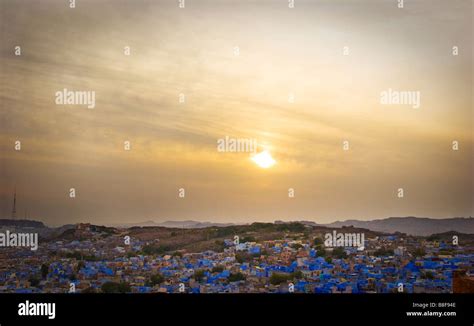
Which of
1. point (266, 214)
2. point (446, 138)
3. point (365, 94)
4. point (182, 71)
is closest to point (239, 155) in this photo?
point (266, 214)

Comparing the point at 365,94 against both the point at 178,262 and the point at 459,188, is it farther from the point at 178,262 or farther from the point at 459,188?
the point at 178,262
